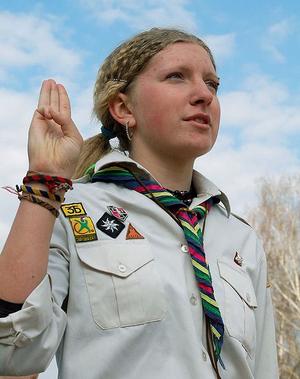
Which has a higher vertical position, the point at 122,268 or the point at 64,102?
the point at 64,102

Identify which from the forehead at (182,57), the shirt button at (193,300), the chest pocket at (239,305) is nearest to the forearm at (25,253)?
the shirt button at (193,300)

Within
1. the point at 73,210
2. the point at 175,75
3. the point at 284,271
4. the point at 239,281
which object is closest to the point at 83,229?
the point at 73,210

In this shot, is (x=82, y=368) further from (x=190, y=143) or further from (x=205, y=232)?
(x=190, y=143)

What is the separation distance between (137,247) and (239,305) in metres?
0.45

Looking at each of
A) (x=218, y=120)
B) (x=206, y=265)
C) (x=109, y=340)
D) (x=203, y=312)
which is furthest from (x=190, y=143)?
(x=109, y=340)

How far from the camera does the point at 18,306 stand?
1.88m

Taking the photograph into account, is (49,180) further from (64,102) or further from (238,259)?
(238,259)

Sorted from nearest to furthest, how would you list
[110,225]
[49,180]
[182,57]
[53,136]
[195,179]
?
[49,180] → [53,136] → [110,225] → [182,57] → [195,179]

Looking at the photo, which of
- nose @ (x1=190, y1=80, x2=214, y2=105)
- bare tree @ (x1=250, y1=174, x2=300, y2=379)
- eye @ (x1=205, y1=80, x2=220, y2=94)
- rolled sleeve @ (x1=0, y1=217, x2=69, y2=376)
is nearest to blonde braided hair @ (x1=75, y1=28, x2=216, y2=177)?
eye @ (x1=205, y1=80, x2=220, y2=94)

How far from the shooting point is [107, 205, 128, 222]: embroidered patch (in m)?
2.39

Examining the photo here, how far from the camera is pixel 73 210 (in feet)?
7.78

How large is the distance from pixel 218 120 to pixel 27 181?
964 mm

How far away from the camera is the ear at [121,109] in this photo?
2775 millimetres

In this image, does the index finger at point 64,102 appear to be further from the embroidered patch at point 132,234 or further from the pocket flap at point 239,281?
the pocket flap at point 239,281
